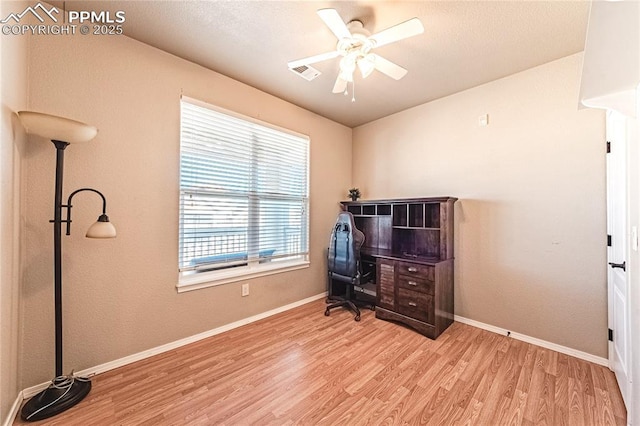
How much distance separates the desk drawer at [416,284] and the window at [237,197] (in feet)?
4.35

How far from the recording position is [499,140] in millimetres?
2707

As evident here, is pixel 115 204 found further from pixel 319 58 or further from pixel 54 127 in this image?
pixel 319 58

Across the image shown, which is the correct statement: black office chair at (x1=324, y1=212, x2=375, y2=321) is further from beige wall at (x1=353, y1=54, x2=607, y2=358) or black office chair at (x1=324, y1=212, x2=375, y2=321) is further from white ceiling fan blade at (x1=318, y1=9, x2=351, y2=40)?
white ceiling fan blade at (x1=318, y1=9, x2=351, y2=40)

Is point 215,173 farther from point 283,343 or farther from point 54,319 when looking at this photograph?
point 283,343

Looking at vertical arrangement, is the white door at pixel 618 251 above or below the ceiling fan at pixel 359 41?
below

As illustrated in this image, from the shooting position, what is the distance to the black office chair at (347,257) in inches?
118

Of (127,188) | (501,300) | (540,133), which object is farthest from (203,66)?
(501,300)

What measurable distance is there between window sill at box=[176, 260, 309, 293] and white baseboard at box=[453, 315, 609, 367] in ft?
7.05

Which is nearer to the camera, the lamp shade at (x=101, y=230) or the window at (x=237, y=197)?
the lamp shade at (x=101, y=230)

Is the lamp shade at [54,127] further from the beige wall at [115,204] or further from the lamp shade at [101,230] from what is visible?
the lamp shade at [101,230]

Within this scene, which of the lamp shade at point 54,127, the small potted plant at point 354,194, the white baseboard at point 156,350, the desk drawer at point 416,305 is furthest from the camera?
the small potted plant at point 354,194

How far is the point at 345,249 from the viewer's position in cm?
306

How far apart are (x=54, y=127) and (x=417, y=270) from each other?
3.18 meters

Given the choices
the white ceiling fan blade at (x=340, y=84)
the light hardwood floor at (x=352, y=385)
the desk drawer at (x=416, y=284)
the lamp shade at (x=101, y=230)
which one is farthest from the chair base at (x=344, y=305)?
the white ceiling fan blade at (x=340, y=84)
